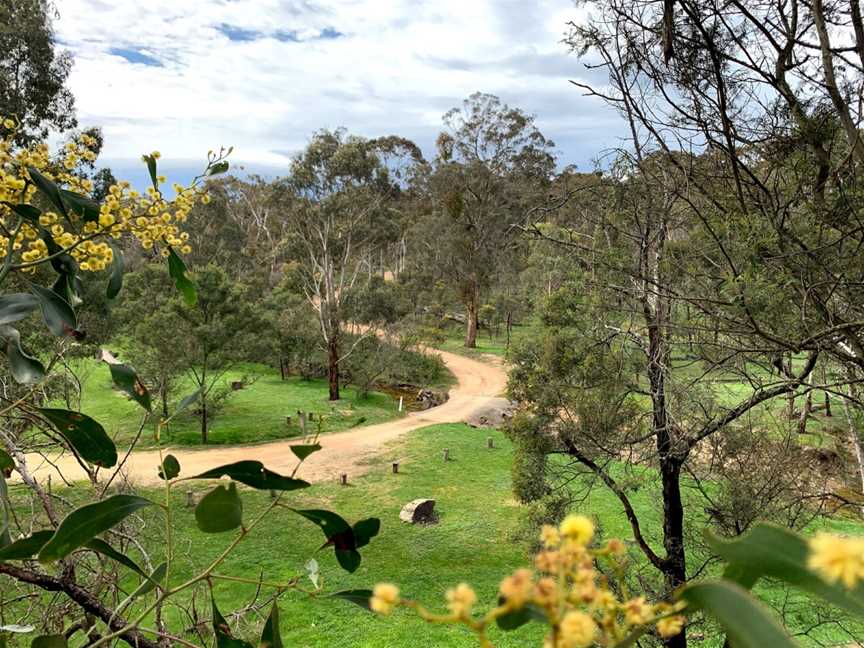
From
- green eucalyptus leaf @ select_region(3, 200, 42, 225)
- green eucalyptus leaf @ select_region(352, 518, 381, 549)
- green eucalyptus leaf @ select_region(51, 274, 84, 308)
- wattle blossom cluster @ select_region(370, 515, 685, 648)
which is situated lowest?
green eucalyptus leaf @ select_region(352, 518, 381, 549)

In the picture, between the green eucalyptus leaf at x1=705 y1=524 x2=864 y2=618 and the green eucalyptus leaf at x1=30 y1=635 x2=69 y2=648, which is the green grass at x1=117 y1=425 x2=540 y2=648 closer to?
the green eucalyptus leaf at x1=30 y1=635 x2=69 y2=648

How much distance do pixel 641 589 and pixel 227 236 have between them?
2273 cm

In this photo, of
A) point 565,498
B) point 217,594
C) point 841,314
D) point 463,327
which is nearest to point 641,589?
point 565,498

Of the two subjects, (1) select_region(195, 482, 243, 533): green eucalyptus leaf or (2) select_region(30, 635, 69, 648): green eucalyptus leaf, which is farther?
(2) select_region(30, 635, 69, 648): green eucalyptus leaf

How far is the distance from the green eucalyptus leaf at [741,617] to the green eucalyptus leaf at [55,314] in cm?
106

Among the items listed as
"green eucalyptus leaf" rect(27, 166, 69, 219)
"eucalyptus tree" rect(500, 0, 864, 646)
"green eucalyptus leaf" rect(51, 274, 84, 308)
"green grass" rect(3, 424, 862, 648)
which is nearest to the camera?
"green eucalyptus leaf" rect(27, 166, 69, 219)

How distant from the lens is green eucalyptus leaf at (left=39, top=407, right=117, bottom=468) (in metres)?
0.85

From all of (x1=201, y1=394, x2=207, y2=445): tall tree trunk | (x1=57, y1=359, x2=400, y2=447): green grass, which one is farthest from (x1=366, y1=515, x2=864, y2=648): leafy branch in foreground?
(x1=201, y1=394, x2=207, y2=445): tall tree trunk

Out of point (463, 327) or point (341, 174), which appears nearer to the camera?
point (341, 174)

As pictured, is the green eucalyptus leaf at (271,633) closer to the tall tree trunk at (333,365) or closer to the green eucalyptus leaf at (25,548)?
the green eucalyptus leaf at (25,548)

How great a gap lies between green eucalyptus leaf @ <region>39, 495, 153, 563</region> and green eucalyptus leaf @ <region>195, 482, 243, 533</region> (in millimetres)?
86

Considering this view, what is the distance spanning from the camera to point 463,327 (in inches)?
975

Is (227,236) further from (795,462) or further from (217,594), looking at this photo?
(795,462)

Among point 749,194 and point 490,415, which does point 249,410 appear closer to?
A: point 490,415
